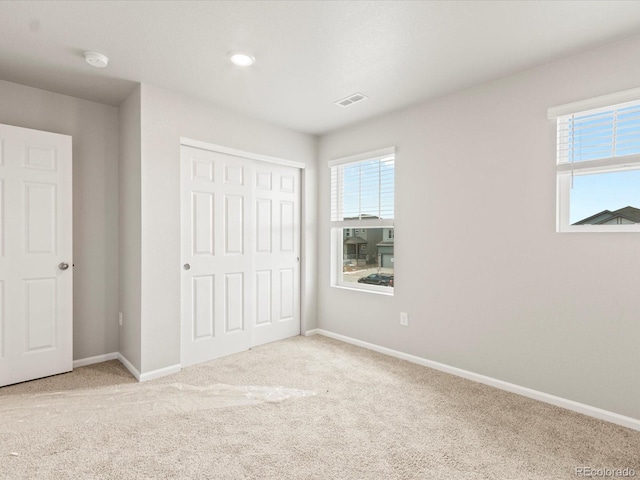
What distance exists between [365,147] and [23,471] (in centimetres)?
356

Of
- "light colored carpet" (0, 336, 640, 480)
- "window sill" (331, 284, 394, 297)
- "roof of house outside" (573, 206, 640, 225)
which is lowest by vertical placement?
"light colored carpet" (0, 336, 640, 480)

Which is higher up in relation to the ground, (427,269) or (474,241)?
(474,241)

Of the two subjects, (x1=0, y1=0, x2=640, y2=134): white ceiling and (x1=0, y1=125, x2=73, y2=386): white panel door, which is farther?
(x1=0, y1=125, x2=73, y2=386): white panel door

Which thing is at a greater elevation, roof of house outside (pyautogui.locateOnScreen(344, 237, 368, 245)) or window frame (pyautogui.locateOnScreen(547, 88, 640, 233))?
window frame (pyautogui.locateOnScreen(547, 88, 640, 233))

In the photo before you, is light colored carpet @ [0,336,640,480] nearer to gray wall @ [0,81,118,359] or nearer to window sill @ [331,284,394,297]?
gray wall @ [0,81,118,359]

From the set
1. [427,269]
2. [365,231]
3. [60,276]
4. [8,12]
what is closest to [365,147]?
[365,231]

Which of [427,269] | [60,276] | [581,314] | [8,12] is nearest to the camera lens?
[8,12]

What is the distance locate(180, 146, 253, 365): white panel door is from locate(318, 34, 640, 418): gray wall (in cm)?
143

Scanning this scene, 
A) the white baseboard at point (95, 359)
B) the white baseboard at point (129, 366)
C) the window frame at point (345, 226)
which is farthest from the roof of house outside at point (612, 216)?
the white baseboard at point (95, 359)

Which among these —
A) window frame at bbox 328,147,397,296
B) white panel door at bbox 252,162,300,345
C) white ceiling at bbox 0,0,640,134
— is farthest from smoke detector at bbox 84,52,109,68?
window frame at bbox 328,147,397,296

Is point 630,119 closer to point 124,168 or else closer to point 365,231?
point 365,231

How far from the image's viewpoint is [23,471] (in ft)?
5.66

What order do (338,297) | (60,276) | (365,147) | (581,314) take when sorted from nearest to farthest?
1. (581,314)
2. (60,276)
3. (365,147)
4. (338,297)

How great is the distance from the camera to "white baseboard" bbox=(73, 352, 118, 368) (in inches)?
124
